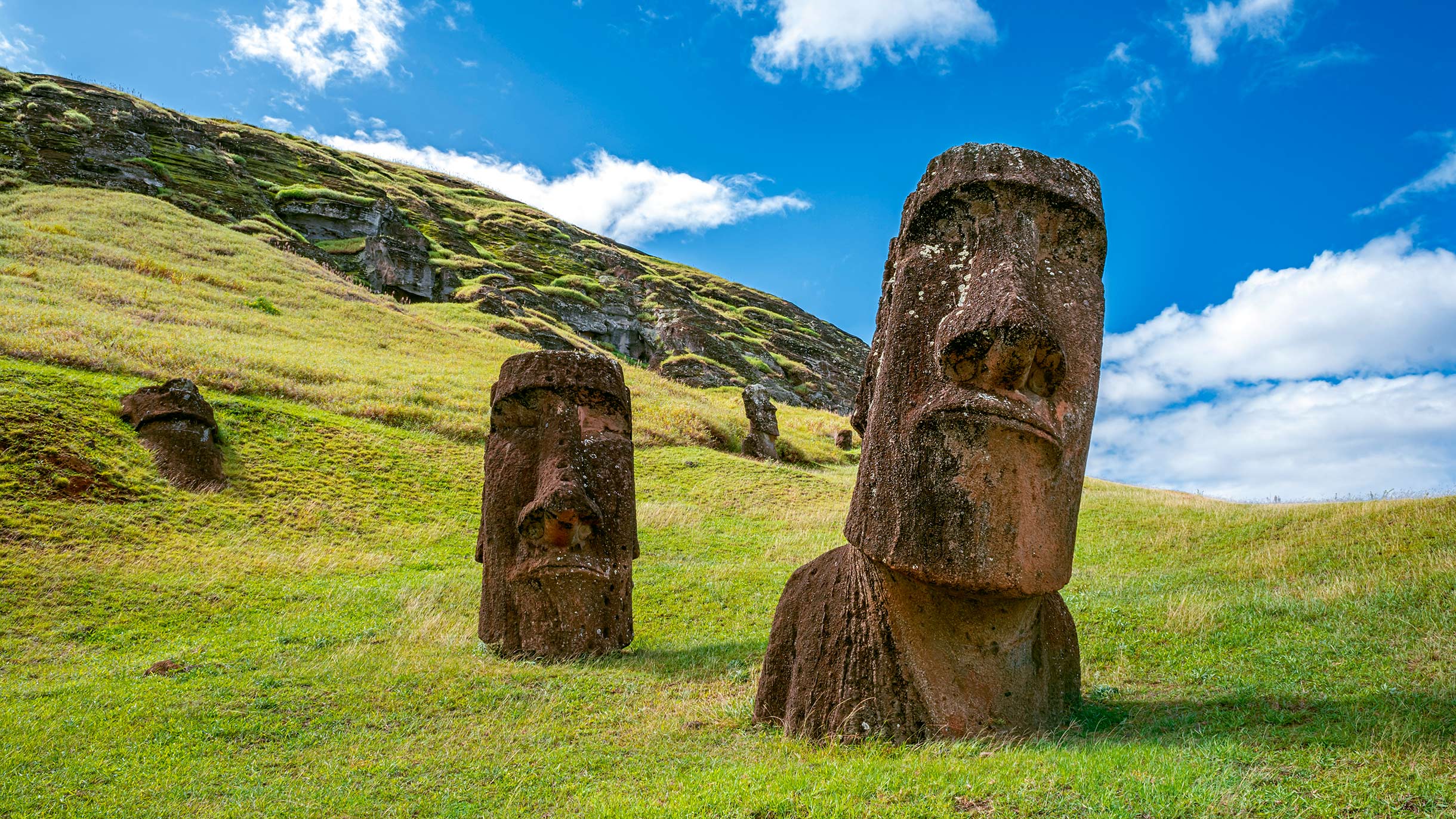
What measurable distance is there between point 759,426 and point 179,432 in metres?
20.4

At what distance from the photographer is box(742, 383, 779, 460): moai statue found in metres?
33.7

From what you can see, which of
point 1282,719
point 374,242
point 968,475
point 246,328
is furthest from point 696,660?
point 374,242

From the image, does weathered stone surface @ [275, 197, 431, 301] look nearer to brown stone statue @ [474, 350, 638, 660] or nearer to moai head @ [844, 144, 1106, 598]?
brown stone statue @ [474, 350, 638, 660]

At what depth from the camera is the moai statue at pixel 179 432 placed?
18.0 metres

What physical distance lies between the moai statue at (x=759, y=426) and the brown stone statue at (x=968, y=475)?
2685 cm

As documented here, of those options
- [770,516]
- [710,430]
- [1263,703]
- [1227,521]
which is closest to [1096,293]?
[1263,703]

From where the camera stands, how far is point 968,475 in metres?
5.63

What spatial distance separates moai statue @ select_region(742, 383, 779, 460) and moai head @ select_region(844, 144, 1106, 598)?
88.3 ft

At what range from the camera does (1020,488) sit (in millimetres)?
5660

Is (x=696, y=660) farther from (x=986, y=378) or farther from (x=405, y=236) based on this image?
(x=405, y=236)

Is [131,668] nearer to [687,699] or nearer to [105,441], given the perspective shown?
[687,699]

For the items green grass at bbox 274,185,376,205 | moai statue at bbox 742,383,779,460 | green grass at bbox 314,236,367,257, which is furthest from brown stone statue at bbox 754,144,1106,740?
green grass at bbox 274,185,376,205

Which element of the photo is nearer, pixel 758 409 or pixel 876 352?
pixel 876 352

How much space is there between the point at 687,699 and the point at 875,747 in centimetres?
281
